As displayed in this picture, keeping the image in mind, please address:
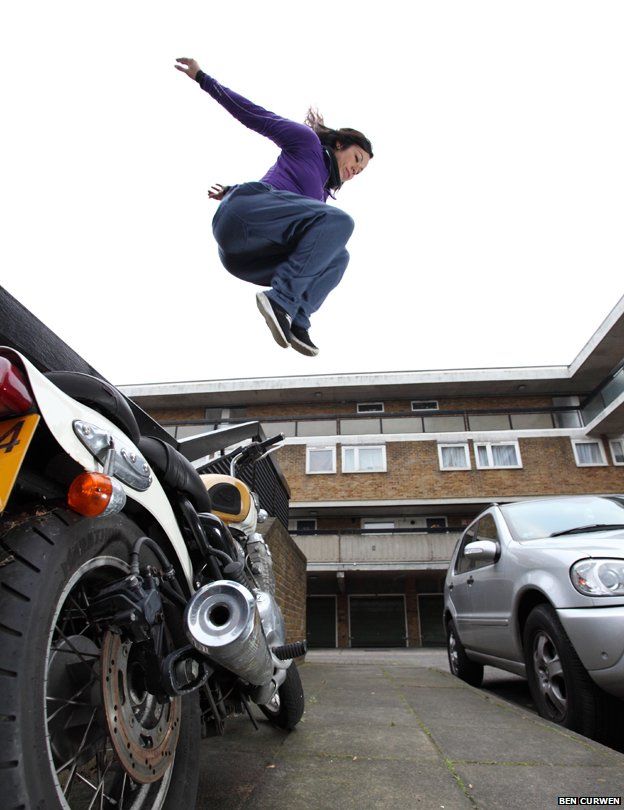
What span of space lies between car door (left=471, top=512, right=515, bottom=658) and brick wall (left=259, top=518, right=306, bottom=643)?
88.5 inches

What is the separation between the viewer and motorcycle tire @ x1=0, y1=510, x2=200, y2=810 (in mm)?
825

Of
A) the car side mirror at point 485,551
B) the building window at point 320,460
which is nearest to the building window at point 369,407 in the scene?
the building window at point 320,460

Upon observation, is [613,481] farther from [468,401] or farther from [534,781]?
[534,781]

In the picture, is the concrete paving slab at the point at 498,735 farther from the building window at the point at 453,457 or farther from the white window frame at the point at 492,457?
the white window frame at the point at 492,457

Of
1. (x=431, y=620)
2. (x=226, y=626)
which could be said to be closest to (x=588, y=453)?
(x=431, y=620)

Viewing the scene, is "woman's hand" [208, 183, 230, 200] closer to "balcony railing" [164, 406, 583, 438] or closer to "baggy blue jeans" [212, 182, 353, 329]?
"baggy blue jeans" [212, 182, 353, 329]

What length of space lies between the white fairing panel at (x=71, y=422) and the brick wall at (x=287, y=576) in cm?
431

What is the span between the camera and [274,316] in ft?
8.46

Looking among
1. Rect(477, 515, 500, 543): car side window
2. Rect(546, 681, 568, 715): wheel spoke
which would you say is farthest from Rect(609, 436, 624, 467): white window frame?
Rect(546, 681, 568, 715): wheel spoke

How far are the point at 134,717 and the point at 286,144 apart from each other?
2639 mm

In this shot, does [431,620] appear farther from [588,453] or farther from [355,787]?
[355,787]

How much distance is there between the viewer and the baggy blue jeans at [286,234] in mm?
2629

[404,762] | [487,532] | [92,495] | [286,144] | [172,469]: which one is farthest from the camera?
[487,532]

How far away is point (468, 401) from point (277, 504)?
72.4 feet
